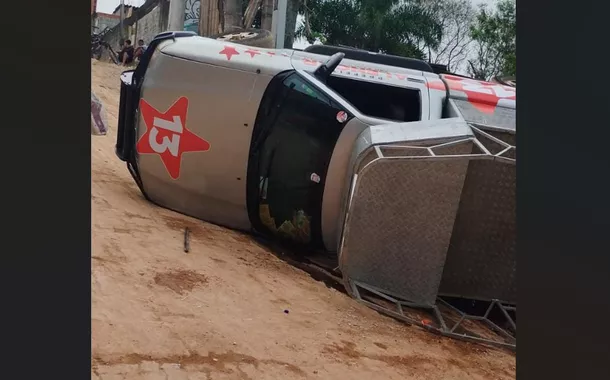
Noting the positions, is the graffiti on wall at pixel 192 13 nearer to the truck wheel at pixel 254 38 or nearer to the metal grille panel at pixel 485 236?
the truck wheel at pixel 254 38

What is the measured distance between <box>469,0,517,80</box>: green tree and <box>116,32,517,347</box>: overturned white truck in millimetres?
16695

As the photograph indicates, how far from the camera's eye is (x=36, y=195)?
923 millimetres

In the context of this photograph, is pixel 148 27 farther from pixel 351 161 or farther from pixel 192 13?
pixel 351 161

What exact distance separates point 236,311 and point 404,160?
1870mm

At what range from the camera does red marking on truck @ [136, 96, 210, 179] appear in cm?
676

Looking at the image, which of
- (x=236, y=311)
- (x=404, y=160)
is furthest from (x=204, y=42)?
(x=236, y=311)

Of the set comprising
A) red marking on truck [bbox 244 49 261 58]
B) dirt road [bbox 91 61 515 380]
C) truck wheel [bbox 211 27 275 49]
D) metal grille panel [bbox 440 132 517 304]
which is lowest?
dirt road [bbox 91 61 515 380]

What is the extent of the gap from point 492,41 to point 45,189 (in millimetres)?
24540

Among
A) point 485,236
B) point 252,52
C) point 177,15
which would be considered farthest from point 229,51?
point 177,15

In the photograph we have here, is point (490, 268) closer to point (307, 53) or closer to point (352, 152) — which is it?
point (352, 152)

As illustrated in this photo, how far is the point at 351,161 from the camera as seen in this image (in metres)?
6.00

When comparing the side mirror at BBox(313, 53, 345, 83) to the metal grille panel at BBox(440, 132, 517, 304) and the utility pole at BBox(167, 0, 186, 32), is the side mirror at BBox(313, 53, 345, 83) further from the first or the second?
the utility pole at BBox(167, 0, 186, 32)

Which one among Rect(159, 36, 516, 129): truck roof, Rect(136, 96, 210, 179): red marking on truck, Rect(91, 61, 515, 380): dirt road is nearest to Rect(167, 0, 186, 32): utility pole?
Rect(159, 36, 516, 129): truck roof

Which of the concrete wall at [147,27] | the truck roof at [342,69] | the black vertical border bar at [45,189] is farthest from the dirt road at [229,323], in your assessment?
the concrete wall at [147,27]
